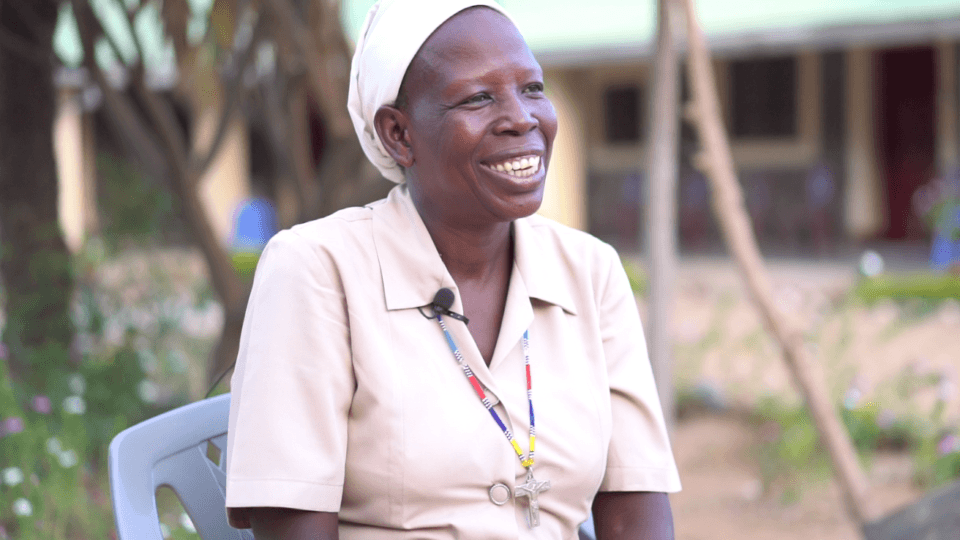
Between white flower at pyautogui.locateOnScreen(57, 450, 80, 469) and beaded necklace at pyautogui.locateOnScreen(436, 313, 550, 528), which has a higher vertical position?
beaded necklace at pyautogui.locateOnScreen(436, 313, 550, 528)

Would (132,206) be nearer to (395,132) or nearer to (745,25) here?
(395,132)

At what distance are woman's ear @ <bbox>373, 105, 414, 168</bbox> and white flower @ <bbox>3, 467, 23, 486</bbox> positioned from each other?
1683 millimetres

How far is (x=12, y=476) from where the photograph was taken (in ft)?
9.15

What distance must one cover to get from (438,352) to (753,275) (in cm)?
204

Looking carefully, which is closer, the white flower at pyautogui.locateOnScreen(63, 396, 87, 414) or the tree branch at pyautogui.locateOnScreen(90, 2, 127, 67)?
the white flower at pyautogui.locateOnScreen(63, 396, 87, 414)

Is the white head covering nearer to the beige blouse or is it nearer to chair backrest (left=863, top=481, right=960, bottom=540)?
the beige blouse

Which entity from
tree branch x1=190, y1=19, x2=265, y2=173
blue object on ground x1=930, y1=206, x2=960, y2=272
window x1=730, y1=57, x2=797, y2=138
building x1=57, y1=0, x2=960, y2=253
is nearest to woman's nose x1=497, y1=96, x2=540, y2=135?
tree branch x1=190, y1=19, x2=265, y2=173

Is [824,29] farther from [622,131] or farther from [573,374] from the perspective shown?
[573,374]

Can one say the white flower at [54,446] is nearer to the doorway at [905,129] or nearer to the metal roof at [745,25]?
the metal roof at [745,25]

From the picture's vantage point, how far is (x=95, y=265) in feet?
17.2

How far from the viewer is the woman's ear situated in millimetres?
1671

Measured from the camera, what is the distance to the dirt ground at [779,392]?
443 centimetres

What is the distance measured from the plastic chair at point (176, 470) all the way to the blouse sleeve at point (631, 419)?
0.65ft

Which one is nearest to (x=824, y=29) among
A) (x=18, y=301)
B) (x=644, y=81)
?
(x=644, y=81)
